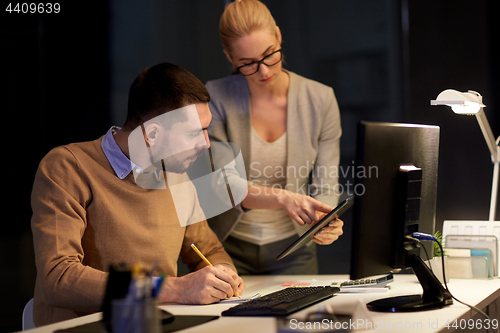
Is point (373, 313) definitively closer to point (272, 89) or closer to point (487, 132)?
point (487, 132)

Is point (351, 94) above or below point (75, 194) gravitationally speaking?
above

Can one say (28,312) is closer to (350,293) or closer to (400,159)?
(350,293)

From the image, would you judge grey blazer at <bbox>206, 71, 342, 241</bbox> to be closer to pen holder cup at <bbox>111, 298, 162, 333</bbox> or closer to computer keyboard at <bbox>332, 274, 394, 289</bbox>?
computer keyboard at <bbox>332, 274, 394, 289</bbox>

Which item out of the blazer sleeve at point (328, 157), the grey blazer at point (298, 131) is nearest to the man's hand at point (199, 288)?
the grey blazer at point (298, 131)

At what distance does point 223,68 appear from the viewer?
265 centimetres

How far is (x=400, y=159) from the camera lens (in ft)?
3.62

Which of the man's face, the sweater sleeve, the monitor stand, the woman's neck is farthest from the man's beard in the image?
the monitor stand

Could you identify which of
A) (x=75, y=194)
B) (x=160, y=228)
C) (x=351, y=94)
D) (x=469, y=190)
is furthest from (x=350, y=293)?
(x=351, y=94)

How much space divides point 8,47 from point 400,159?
5.94 ft

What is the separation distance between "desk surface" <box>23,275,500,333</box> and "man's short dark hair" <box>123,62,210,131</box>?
1.92 ft

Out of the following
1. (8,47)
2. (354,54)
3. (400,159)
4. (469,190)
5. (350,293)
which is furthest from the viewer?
(354,54)

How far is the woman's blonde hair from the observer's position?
173 centimetres

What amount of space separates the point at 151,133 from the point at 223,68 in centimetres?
131

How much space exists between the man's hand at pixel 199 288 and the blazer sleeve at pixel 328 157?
0.74 m
